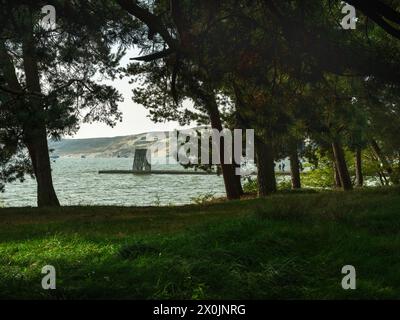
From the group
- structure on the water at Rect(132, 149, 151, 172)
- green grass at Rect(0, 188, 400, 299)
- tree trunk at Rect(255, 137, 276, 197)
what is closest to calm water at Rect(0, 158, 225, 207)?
tree trunk at Rect(255, 137, 276, 197)

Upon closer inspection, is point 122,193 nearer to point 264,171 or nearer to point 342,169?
point 264,171

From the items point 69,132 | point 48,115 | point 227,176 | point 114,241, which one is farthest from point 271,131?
point 227,176

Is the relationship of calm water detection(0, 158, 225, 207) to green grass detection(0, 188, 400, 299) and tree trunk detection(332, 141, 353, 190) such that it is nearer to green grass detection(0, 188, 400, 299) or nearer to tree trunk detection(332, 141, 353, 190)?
tree trunk detection(332, 141, 353, 190)

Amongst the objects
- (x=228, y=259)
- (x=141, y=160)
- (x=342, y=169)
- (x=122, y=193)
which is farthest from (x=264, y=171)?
(x=141, y=160)

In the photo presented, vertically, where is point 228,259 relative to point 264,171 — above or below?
below

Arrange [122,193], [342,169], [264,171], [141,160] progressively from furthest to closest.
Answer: [141,160] → [122,193] → [342,169] → [264,171]

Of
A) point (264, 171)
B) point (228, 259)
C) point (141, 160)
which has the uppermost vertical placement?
point (141, 160)

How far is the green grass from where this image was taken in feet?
A: 16.5

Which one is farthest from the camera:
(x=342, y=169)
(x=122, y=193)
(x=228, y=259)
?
(x=122, y=193)

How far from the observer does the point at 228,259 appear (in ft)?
19.5
